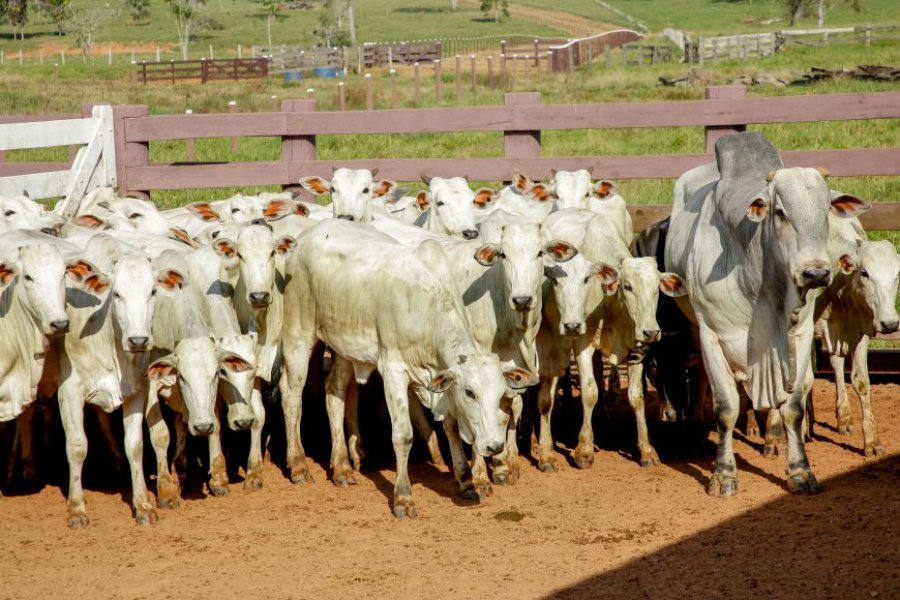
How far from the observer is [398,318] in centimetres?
916

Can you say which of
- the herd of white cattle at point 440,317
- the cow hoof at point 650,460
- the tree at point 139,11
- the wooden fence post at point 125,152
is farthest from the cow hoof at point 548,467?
the tree at point 139,11

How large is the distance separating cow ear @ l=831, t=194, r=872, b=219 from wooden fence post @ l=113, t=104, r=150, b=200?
8.32 meters

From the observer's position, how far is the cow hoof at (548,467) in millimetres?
9695

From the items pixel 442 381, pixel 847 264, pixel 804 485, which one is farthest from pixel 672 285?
pixel 442 381

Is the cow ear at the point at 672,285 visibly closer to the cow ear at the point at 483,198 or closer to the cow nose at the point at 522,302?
the cow nose at the point at 522,302

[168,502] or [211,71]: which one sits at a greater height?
[211,71]

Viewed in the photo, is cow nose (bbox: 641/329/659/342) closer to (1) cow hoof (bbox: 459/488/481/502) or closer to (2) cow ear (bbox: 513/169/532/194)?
(1) cow hoof (bbox: 459/488/481/502)

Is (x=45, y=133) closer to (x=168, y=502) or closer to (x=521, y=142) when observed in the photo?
(x=521, y=142)

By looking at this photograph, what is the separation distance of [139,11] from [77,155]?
83.9 metres

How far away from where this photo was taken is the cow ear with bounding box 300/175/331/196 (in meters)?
12.5

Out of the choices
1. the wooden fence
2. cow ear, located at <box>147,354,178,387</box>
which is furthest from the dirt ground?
the wooden fence

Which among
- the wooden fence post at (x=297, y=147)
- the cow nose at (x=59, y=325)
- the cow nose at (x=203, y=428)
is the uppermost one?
the wooden fence post at (x=297, y=147)

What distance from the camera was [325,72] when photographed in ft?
191

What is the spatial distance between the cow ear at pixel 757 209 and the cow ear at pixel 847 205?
1.72 feet
